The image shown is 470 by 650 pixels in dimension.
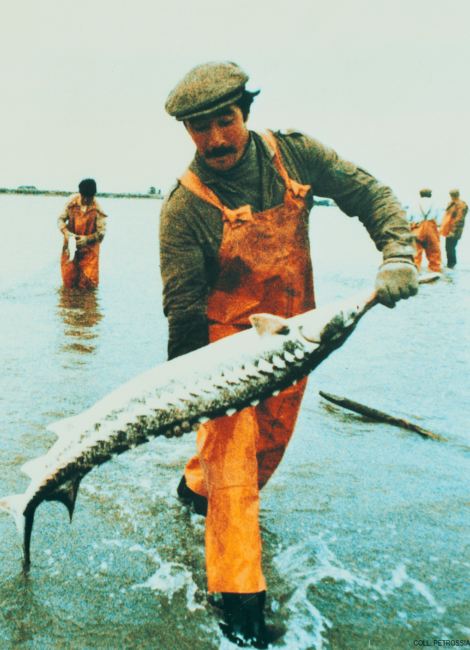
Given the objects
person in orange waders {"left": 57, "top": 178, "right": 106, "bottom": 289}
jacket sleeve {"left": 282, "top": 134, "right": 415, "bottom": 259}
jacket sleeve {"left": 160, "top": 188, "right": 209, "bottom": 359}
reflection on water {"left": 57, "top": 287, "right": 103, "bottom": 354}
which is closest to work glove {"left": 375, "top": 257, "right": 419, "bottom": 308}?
jacket sleeve {"left": 282, "top": 134, "right": 415, "bottom": 259}

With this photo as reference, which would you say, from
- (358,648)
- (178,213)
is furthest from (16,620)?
(178,213)

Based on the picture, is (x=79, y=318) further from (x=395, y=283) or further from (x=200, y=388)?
(x=395, y=283)

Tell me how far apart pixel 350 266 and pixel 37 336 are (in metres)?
12.3

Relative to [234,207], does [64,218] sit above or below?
below

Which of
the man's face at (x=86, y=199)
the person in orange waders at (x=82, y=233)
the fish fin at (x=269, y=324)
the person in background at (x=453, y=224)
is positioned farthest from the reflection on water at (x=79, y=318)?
the person in background at (x=453, y=224)

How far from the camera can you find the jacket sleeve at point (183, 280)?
2.81 m

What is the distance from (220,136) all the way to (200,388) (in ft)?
3.62

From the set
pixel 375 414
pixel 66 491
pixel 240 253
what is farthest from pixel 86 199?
pixel 66 491

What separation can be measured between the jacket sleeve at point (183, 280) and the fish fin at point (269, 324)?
406 mm

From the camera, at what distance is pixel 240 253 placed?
2.92 metres

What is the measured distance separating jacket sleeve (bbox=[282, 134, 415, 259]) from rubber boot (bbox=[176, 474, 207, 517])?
170 centimetres

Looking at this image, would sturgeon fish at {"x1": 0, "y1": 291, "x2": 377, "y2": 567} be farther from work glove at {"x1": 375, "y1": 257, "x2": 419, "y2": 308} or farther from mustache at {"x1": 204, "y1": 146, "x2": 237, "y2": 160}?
mustache at {"x1": 204, "y1": 146, "x2": 237, "y2": 160}

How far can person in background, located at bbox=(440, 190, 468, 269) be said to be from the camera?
749 inches

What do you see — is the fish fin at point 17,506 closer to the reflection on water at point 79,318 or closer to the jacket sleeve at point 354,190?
the jacket sleeve at point 354,190
